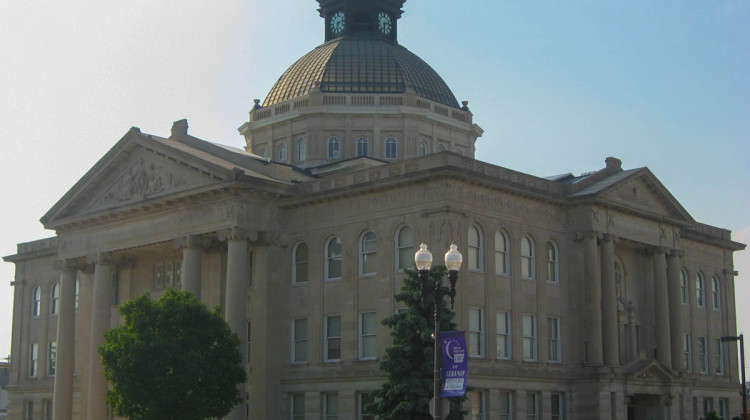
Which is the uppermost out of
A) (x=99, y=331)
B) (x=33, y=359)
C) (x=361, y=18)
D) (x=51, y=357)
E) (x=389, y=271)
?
(x=361, y=18)

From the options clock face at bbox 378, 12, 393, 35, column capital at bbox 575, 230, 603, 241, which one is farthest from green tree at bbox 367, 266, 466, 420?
clock face at bbox 378, 12, 393, 35

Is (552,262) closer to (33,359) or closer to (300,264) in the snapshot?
(300,264)

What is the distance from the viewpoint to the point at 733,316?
211 feet

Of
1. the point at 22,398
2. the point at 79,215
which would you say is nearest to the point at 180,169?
the point at 79,215

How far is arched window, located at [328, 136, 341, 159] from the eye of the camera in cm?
6519

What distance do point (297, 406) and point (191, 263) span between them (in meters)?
8.35

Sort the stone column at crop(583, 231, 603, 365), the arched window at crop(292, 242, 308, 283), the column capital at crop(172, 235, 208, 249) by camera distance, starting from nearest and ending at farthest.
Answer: the stone column at crop(583, 231, 603, 365)
the arched window at crop(292, 242, 308, 283)
the column capital at crop(172, 235, 208, 249)

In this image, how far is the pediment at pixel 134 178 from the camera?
51.3 metres

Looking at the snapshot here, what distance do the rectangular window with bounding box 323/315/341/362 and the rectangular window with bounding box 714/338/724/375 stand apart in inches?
965

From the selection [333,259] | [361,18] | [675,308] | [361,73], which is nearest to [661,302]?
[675,308]

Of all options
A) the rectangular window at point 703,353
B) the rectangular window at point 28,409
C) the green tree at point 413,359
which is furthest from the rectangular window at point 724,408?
the rectangular window at point 28,409

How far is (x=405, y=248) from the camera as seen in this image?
153 ft

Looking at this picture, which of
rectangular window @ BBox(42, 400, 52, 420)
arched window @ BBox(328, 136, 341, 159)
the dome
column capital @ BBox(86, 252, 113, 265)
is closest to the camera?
column capital @ BBox(86, 252, 113, 265)

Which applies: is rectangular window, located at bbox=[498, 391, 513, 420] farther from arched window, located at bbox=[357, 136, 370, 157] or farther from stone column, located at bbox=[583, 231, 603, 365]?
arched window, located at bbox=[357, 136, 370, 157]
